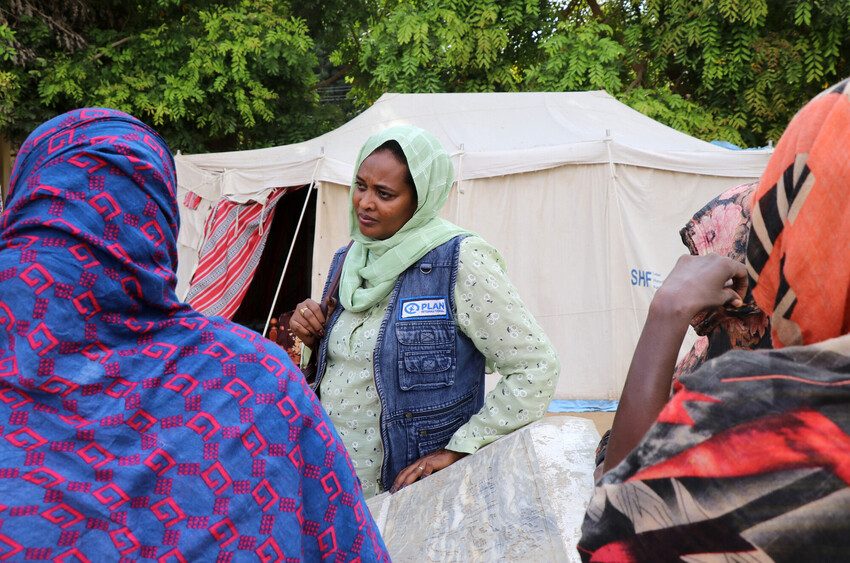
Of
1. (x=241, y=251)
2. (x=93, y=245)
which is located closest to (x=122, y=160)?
(x=93, y=245)

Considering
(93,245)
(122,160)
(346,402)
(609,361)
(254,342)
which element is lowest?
(609,361)

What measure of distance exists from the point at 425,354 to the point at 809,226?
1.55m

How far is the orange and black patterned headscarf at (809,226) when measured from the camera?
88 centimetres

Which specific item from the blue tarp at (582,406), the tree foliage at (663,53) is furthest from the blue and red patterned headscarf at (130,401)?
the tree foliage at (663,53)

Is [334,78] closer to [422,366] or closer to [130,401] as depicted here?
[422,366]

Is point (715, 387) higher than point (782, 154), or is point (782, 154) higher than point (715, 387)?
point (782, 154)

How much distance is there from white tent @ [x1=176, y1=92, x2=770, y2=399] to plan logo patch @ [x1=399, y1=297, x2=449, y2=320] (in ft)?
17.3

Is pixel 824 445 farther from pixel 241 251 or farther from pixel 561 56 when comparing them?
pixel 561 56

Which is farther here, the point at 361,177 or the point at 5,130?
the point at 5,130

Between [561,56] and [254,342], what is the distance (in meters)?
10.5

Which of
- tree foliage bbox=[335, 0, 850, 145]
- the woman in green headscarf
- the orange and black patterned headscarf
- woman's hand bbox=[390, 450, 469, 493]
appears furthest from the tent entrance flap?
the orange and black patterned headscarf

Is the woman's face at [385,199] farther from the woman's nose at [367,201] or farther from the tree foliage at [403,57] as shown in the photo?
the tree foliage at [403,57]

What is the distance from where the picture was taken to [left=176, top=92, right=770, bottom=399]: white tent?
7.63m

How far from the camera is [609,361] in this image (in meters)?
7.75
